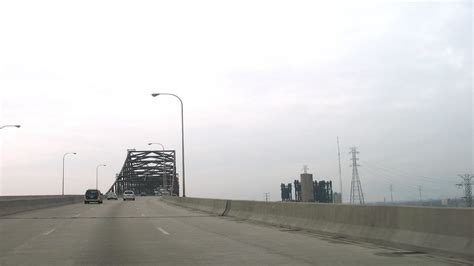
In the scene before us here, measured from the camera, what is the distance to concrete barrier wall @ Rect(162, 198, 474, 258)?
10.3 metres

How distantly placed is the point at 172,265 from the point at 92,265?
1.60 meters

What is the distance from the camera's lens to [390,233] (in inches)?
501

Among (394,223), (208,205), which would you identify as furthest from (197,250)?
(208,205)

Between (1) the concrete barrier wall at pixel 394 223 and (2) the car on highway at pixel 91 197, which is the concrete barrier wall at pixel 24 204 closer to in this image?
(2) the car on highway at pixel 91 197

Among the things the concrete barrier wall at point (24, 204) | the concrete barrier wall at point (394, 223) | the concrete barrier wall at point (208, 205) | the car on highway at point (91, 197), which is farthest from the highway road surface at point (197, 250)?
the car on highway at point (91, 197)

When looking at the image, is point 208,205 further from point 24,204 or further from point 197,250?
point 197,250

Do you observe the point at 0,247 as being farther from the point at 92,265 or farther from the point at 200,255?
the point at 200,255

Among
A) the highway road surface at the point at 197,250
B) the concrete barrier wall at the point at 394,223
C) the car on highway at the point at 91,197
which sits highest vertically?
the car on highway at the point at 91,197

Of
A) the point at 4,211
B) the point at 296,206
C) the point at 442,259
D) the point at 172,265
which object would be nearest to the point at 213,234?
the point at 296,206

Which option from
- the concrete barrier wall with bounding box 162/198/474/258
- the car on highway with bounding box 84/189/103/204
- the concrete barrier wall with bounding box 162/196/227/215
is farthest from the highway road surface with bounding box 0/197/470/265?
the car on highway with bounding box 84/189/103/204

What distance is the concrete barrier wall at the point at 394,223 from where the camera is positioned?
10344 mm

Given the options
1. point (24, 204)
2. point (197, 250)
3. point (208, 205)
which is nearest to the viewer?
point (197, 250)

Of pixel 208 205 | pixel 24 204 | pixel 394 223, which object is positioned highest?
pixel 24 204

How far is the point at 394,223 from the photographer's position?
498 inches
